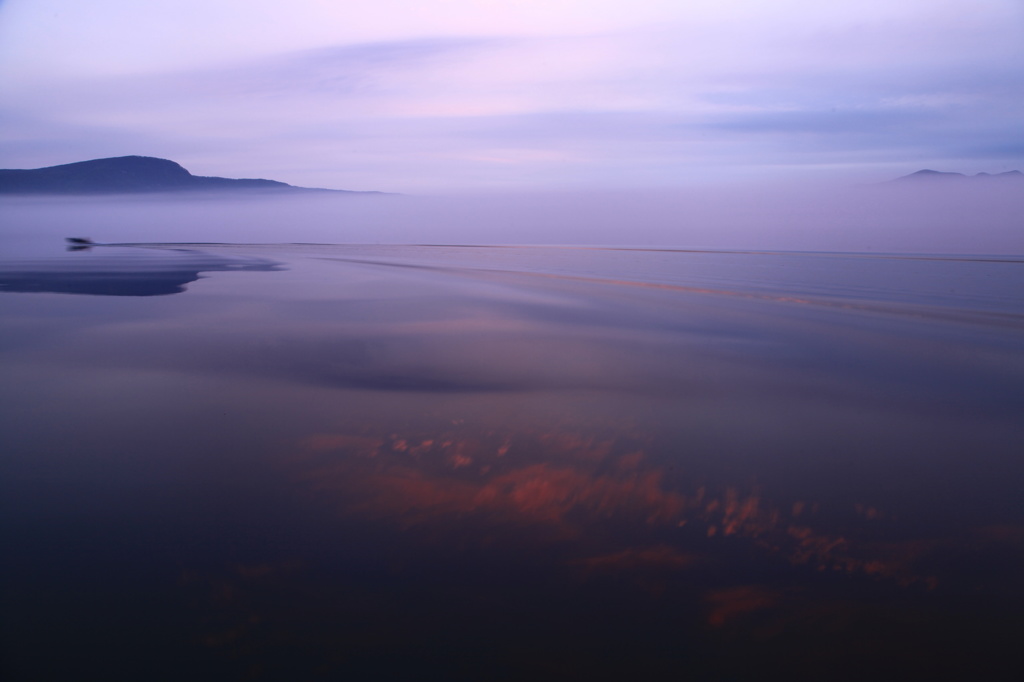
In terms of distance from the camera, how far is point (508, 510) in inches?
125

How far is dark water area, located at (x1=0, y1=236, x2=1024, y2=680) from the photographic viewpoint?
7.35 ft

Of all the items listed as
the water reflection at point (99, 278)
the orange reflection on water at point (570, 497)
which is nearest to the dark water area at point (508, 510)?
the orange reflection on water at point (570, 497)

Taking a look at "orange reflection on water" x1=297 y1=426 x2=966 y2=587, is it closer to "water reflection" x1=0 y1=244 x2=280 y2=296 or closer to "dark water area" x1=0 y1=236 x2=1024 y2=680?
"dark water area" x1=0 y1=236 x2=1024 y2=680

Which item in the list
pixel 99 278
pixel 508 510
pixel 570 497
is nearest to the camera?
pixel 508 510

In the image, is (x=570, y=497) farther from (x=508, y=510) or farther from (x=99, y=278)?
(x=99, y=278)

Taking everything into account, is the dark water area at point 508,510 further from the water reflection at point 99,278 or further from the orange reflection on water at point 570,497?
the water reflection at point 99,278

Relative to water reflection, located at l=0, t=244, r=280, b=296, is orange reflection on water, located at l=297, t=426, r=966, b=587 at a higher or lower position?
lower

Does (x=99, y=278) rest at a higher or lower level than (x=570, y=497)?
higher

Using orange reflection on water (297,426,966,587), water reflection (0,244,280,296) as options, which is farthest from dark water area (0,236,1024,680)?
water reflection (0,244,280,296)

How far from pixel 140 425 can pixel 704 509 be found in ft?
11.6

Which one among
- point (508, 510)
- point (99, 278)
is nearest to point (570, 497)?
point (508, 510)

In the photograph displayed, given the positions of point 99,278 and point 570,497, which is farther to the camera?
point 99,278

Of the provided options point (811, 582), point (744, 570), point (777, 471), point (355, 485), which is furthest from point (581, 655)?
point (777, 471)

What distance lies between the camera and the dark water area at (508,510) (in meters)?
2.24
